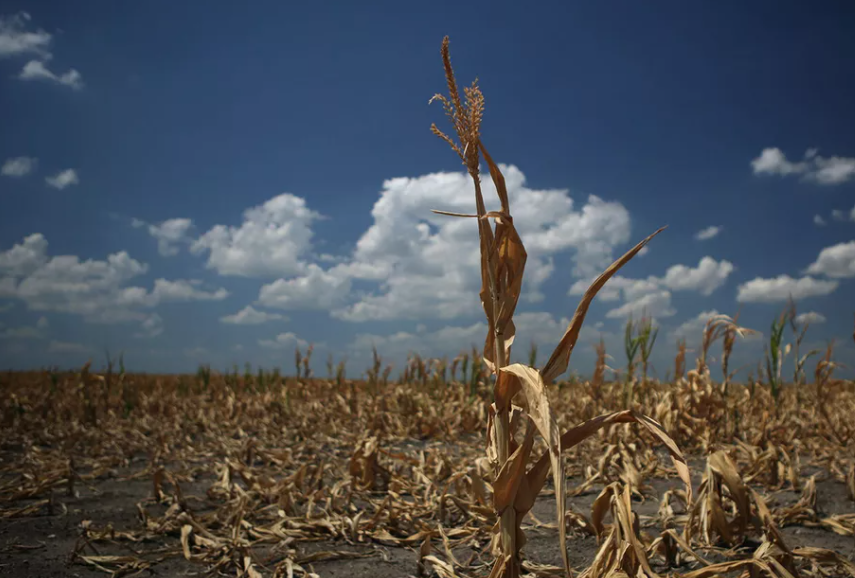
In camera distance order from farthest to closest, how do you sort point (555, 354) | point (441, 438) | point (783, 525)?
point (441, 438)
point (783, 525)
point (555, 354)

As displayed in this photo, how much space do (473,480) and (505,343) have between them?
3.92 feet

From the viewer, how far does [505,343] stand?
159 centimetres

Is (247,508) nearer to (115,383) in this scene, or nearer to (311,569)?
(311,569)

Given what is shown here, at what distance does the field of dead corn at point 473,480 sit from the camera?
1572 millimetres

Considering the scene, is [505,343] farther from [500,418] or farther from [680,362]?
[680,362]

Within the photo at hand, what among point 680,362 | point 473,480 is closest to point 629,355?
point 680,362

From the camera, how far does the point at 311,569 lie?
7.82 ft

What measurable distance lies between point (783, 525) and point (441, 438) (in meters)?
2.95

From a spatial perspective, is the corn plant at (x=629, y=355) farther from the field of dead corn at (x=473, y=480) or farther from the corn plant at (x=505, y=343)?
the corn plant at (x=505, y=343)

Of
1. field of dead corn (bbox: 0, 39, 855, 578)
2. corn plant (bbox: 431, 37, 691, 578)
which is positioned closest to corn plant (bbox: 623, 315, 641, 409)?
field of dead corn (bbox: 0, 39, 855, 578)

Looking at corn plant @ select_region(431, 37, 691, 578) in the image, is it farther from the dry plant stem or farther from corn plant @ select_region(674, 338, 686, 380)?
corn plant @ select_region(674, 338, 686, 380)

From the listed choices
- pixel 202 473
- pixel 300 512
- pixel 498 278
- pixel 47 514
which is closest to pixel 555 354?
pixel 498 278

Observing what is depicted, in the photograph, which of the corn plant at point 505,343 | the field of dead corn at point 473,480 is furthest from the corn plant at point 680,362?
the corn plant at point 505,343

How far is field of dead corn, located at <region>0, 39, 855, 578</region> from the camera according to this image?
157 cm
